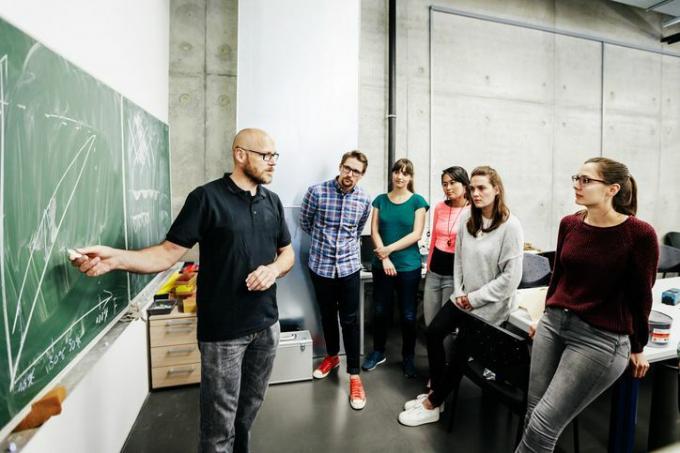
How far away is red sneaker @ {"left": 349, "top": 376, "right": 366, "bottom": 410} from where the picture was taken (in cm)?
242

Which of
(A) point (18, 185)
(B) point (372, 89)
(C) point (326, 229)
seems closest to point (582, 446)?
(C) point (326, 229)

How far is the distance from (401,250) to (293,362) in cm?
121

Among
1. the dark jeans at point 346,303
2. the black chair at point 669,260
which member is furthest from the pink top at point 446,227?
the black chair at point 669,260

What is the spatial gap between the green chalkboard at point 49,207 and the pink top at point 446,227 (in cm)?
196

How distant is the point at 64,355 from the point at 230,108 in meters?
2.76

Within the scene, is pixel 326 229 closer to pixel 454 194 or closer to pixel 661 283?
pixel 454 194

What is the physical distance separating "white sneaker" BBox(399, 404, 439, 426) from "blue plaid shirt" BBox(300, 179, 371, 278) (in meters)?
0.99

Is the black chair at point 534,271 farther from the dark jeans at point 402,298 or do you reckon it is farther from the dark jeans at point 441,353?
the dark jeans at point 441,353

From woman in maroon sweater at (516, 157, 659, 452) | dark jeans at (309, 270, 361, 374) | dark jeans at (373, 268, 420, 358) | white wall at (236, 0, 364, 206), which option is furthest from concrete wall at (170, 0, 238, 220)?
woman in maroon sweater at (516, 157, 659, 452)

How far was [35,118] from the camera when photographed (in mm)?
1039

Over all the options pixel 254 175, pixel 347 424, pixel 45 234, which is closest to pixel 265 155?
pixel 254 175

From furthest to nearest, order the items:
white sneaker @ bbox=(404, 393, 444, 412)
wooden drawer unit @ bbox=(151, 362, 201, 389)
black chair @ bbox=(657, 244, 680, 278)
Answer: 1. black chair @ bbox=(657, 244, 680, 278)
2. wooden drawer unit @ bbox=(151, 362, 201, 389)
3. white sneaker @ bbox=(404, 393, 444, 412)

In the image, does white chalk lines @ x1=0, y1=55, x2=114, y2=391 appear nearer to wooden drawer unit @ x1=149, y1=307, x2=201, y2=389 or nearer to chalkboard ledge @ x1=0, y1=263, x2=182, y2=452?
chalkboard ledge @ x1=0, y1=263, x2=182, y2=452

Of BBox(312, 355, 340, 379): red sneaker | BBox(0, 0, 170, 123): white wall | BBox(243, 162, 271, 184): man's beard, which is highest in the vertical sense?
BBox(0, 0, 170, 123): white wall
